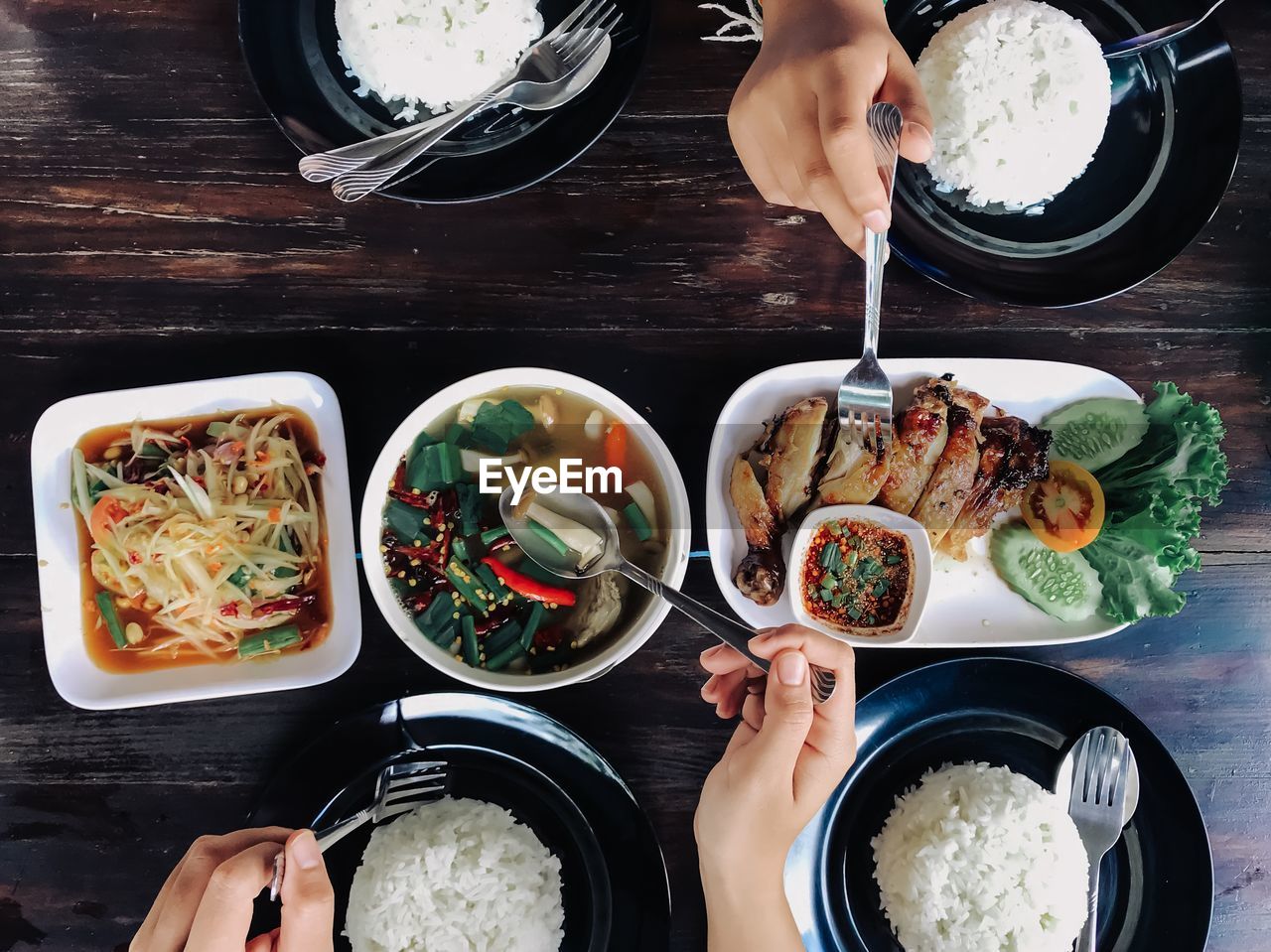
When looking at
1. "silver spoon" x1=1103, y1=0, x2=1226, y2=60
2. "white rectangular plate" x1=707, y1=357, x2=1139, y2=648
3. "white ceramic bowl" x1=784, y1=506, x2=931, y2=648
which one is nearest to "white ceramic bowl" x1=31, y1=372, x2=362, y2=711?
"white rectangular plate" x1=707, y1=357, x2=1139, y2=648

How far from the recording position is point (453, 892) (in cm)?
138

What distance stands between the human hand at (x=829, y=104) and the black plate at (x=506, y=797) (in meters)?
0.99

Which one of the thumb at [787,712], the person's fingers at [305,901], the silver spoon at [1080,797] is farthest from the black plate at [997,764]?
the person's fingers at [305,901]

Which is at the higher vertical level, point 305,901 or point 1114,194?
point 1114,194

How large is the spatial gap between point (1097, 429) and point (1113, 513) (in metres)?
0.15

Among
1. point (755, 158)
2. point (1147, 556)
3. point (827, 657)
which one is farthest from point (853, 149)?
point (1147, 556)

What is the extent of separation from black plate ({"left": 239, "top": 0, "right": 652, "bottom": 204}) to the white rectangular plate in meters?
0.53

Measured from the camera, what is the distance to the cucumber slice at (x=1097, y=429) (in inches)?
60.0

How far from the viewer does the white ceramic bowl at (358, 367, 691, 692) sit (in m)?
1.40

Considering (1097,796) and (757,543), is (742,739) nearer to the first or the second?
(757,543)

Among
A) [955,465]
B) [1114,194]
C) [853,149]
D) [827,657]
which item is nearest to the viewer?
[853,149]

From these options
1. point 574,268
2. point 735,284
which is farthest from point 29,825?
point 735,284

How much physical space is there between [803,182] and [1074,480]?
2.45 ft

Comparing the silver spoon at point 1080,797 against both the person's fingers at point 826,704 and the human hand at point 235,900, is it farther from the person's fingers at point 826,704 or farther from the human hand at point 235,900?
the human hand at point 235,900
